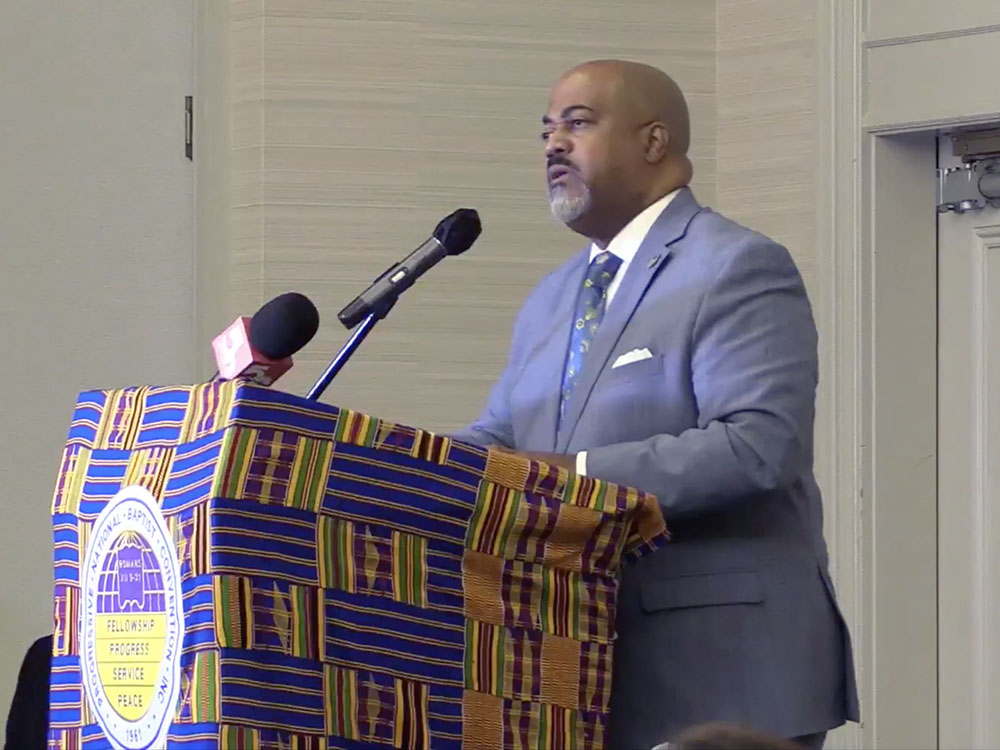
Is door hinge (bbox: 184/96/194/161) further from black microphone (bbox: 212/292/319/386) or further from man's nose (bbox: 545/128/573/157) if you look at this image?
black microphone (bbox: 212/292/319/386)

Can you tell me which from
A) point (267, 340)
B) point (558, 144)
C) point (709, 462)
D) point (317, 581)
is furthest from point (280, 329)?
point (558, 144)

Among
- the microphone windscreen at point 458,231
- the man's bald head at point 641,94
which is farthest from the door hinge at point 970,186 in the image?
the microphone windscreen at point 458,231

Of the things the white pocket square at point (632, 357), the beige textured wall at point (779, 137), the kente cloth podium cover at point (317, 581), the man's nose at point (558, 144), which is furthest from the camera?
the beige textured wall at point (779, 137)

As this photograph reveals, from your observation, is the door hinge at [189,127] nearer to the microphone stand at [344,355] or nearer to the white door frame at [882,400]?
the white door frame at [882,400]

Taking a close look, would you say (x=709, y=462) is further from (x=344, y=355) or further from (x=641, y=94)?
(x=641, y=94)

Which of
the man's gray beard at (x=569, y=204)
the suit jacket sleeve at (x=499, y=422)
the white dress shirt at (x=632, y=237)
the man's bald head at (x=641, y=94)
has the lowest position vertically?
the suit jacket sleeve at (x=499, y=422)

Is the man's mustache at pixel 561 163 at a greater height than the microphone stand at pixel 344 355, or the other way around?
the man's mustache at pixel 561 163

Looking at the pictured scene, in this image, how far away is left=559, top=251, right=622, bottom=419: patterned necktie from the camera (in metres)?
2.59

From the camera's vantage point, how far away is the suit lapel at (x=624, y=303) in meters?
2.52

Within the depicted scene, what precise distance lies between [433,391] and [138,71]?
116 cm

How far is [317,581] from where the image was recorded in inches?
76.2

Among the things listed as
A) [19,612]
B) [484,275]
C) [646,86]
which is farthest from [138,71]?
[646,86]

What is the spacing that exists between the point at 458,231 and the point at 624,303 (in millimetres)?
329

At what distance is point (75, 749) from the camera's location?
2.13 metres
